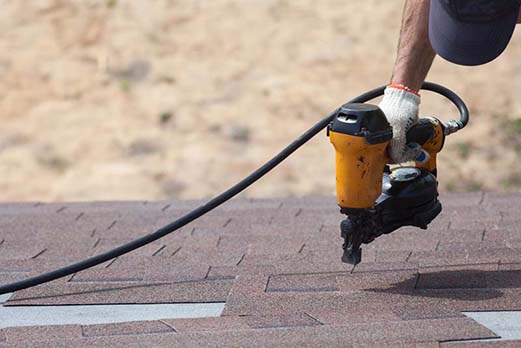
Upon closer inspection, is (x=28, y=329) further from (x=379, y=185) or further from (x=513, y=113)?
(x=513, y=113)

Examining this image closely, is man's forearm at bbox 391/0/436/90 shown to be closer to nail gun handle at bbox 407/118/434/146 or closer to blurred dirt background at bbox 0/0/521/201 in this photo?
nail gun handle at bbox 407/118/434/146

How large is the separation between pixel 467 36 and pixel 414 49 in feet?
0.72

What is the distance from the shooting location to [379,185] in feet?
9.03

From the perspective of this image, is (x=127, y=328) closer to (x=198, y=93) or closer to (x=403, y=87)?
(x=403, y=87)

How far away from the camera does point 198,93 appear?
702cm

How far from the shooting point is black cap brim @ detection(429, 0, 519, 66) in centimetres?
261

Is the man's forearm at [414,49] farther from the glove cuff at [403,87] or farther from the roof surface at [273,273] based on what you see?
the roof surface at [273,273]

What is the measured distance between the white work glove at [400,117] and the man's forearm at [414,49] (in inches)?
1.8

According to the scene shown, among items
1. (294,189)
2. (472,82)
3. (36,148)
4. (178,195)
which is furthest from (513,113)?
(36,148)

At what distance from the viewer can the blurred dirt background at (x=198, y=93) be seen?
625 cm

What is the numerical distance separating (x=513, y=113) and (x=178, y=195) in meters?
2.12

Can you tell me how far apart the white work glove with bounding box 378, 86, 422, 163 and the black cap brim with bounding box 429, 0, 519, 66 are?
156mm

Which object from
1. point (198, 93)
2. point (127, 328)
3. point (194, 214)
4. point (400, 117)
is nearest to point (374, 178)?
point (400, 117)

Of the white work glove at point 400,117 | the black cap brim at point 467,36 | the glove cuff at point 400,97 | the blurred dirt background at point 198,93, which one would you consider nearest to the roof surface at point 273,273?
the white work glove at point 400,117
